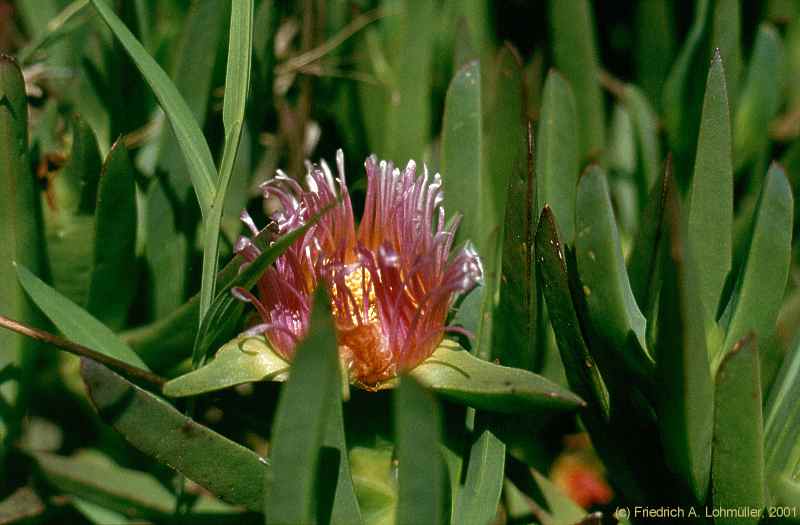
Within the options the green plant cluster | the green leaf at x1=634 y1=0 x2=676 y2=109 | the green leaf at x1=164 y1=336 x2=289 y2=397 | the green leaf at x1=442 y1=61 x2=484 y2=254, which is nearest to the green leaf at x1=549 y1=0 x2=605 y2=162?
the green plant cluster

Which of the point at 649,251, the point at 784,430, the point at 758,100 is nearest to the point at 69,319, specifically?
the point at 649,251

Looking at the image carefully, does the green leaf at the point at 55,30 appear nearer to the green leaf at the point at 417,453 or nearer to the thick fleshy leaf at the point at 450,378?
the thick fleshy leaf at the point at 450,378

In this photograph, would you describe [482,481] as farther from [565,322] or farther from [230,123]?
[230,123]

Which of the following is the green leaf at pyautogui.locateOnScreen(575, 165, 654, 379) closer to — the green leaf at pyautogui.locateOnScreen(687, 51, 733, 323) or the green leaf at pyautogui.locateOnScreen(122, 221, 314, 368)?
the green leaf at pyautogui.locateOnScreen(687, 51, 733, 323)

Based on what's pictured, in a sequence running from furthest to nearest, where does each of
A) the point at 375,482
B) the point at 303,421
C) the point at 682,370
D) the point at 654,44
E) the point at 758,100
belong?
the point at 654,44 < the point at 758,100 < the point at 375,482 < the point at 682,370 < the point at 303,421

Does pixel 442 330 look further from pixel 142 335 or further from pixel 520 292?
pixel 142 335

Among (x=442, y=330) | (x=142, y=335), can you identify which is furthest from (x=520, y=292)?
(x=142, y=335)

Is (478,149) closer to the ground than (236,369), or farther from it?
farther from it

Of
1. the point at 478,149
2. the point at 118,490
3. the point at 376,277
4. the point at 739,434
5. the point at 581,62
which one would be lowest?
the point at 118,490
